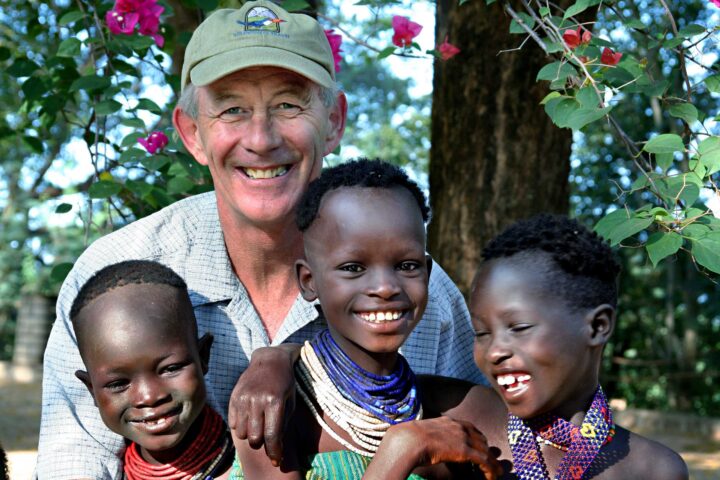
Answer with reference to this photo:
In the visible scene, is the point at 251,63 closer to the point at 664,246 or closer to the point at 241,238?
the point at 241,238

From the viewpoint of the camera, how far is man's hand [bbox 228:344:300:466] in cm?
203

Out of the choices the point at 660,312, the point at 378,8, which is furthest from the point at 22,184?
the point at 378,8

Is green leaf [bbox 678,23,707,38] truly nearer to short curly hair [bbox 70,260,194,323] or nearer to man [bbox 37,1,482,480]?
man [bbox 37,1,482,480]

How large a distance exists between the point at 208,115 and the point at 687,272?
7.54 meters

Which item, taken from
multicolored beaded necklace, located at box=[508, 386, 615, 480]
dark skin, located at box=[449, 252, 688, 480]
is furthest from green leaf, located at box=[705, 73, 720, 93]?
multicolored beaded necklace, located at box=[508, 386, 615, 480]

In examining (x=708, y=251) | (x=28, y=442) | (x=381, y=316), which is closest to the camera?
(x=381, y=316)

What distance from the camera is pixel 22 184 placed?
575 inches

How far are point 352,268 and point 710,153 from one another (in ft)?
3.55

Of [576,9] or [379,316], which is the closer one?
[379,316]

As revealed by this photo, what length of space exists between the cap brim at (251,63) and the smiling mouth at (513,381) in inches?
45.2

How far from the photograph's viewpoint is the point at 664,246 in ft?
8.02

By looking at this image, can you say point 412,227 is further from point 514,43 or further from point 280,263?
point 514,43

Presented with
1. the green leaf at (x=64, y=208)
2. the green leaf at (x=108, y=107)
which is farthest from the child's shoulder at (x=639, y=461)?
the green leaf at (x=64, y=208)

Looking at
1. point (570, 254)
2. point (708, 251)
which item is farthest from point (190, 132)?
point (708, 251)
